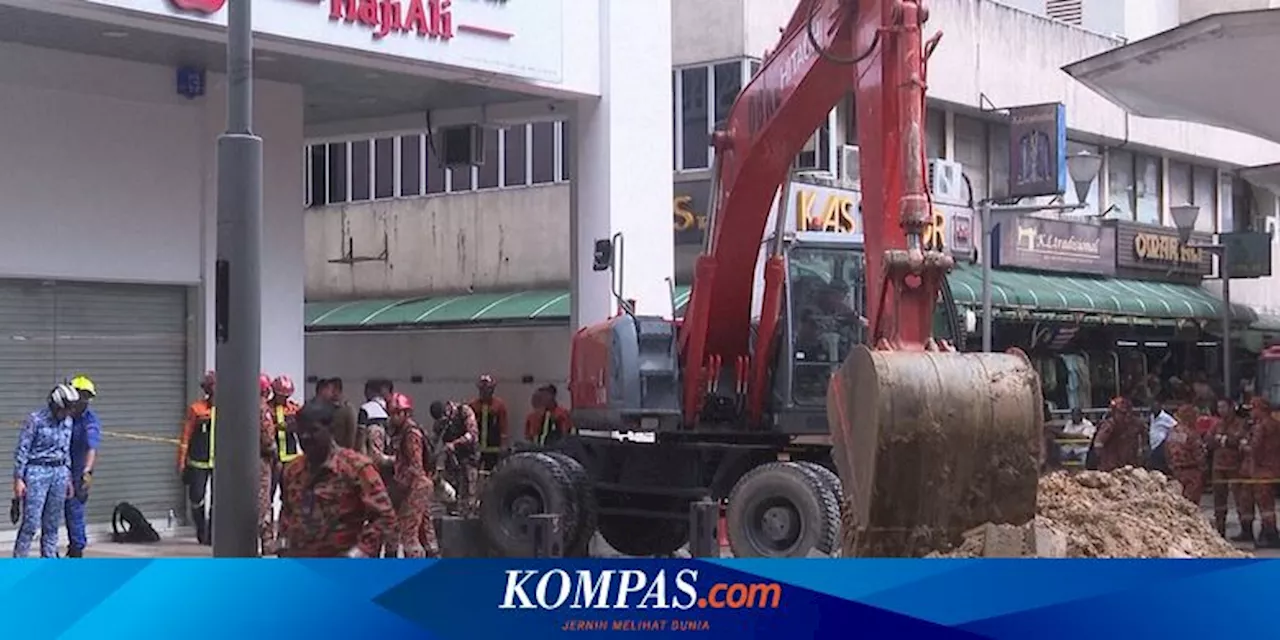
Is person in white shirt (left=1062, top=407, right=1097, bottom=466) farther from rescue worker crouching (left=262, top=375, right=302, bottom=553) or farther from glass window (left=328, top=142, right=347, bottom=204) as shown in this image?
glass window (left=328, top=142, right=347, bottom=204)

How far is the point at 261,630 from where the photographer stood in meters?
5.73

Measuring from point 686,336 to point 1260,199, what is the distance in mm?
29849

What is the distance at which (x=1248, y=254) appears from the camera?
34688 millimetres

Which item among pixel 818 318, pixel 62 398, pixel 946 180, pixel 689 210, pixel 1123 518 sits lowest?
pixel 1123 518

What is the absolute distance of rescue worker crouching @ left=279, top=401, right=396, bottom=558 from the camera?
7.85m

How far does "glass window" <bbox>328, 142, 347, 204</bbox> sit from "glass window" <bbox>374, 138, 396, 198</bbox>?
83 cm

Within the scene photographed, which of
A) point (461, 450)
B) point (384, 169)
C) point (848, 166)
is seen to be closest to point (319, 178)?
point (384, 169)

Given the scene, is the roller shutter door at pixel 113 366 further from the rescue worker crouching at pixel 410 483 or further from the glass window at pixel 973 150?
the glass window at pixel 973 150

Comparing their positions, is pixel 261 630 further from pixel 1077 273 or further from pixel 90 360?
pixel 1077 273

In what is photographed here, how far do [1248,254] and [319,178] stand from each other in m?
18.7

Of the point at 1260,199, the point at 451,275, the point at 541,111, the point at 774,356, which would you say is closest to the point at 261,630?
the point at 774,356

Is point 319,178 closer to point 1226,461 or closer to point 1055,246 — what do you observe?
point 1055,246

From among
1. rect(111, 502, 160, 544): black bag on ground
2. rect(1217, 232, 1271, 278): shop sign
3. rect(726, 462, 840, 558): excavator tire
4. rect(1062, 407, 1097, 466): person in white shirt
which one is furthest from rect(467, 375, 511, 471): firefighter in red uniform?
rect(1217, 232, 1271, 278): shop sign

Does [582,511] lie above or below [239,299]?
below
